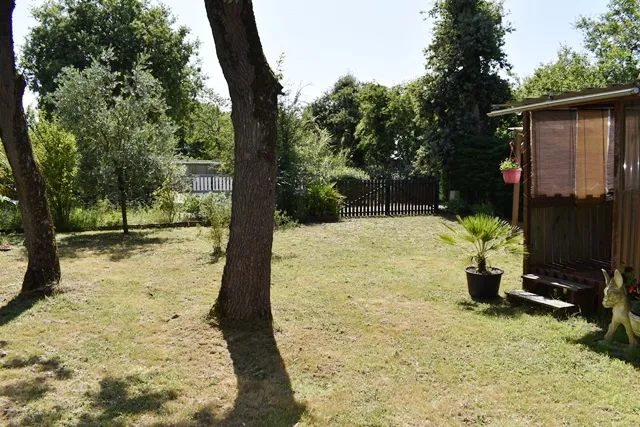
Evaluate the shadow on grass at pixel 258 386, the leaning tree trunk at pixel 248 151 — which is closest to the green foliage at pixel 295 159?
the leaning tree trunk at pixel 248 151

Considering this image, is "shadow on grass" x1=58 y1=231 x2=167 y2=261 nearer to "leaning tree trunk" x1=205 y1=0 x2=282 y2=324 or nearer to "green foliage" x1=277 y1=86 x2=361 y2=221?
"green foliage" x1=277 y1=86 x2=361 y2=221

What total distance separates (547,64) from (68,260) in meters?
31.2

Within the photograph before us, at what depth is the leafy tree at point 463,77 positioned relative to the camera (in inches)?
713

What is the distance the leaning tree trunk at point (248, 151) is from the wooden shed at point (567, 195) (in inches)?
137

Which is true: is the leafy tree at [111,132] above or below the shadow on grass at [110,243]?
above

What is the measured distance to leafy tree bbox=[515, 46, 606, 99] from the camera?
24531 millimetres

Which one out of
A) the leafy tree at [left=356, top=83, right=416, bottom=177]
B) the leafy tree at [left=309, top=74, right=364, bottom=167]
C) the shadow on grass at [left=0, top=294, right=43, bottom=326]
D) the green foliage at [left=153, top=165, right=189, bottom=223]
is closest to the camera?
the shadow on grass at [left=0, top=294, right=43, bottom=326]

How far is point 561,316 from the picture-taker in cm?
567

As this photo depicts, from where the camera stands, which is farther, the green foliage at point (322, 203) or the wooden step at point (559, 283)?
the green foliage at point (322, 203)

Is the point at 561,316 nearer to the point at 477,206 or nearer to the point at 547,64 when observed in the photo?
the point at 477,206

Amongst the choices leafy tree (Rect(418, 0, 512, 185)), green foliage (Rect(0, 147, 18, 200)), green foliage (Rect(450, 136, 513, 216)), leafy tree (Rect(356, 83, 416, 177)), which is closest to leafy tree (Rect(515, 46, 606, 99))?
leafy tree (Rect(356, 83, 416, 177))

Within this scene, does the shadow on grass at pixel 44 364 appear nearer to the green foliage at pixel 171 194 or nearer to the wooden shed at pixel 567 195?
the wooden shed at pixel 567 195

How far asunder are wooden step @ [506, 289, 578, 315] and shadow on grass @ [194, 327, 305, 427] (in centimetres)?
329

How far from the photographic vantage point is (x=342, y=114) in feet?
110
